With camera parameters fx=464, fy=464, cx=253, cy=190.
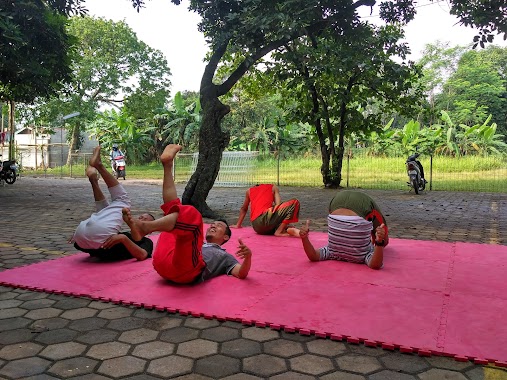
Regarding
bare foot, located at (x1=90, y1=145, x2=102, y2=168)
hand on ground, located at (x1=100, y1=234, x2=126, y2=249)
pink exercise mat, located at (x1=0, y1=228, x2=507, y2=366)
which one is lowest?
pink exercise mat, located at (x1=0, y1=228, x2=507, y2=366)

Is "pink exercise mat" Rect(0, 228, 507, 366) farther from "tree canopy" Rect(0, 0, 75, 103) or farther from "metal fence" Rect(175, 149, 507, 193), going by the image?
"metal fence" Rect(175, 149, 507, 193)

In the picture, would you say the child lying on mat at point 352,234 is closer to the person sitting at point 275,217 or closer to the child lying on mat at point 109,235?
the person sitting at point 275,217

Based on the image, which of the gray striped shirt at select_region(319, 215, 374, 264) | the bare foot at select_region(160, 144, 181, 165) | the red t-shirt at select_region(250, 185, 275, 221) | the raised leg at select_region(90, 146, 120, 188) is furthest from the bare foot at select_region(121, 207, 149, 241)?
the red t-shirt at select_region(250, 185, 275, 221)

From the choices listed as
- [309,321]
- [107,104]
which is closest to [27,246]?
[309,321]

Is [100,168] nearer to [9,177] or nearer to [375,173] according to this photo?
[9,177]

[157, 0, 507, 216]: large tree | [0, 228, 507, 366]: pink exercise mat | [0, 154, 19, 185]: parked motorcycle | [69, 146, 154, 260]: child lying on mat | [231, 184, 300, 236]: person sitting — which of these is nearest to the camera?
[0, 228, 507, 366]: pink exercise mat

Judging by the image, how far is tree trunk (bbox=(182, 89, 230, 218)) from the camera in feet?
28.9

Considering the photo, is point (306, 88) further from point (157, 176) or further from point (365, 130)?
point (157, 176)

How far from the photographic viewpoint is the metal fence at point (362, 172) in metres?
16.6

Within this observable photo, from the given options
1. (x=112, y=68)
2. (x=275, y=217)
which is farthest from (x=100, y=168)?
(x=112, y=68)

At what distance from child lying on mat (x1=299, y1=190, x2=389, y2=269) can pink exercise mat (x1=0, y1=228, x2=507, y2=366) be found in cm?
10

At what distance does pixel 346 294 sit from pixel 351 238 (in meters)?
0.96

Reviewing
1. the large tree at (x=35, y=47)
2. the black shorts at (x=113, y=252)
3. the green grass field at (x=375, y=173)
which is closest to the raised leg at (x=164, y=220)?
the black shorts at (x=113, y=252)

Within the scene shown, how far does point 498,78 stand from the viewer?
3092cm
